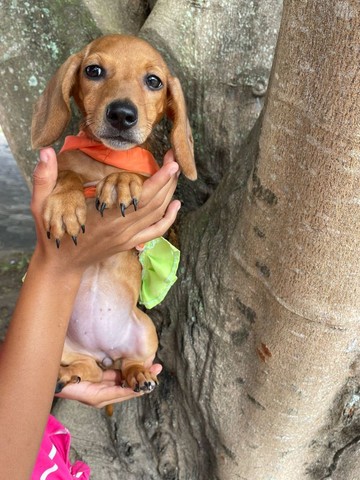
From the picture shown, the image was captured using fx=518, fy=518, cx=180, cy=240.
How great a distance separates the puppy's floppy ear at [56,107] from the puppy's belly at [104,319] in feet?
1.27

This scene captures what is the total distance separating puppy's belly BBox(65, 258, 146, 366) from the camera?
1.48m

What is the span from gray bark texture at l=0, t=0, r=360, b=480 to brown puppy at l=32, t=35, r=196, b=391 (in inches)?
5.4

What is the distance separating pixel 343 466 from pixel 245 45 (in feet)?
4.12

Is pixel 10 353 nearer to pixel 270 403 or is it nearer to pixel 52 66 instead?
pixel 270 403

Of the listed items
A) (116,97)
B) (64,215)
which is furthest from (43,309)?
(116,97)

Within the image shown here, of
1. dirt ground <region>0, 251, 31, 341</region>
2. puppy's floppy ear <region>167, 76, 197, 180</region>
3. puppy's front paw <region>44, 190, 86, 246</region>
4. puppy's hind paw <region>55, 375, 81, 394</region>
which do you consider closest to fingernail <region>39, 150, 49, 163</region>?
puppy's front paw <region>44, 190, 86, 246</region>

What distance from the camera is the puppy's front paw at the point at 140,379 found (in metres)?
1.46

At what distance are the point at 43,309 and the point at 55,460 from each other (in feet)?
1.59

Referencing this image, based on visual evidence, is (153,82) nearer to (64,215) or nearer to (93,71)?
(93,71)

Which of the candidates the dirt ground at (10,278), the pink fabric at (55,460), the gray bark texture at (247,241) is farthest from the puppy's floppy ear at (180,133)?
the dirt ground at (10,278)

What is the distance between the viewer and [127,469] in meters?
1.77

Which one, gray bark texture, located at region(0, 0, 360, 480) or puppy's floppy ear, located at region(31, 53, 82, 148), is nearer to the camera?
gray bark texture, located at region(0, 0, 360, 480)

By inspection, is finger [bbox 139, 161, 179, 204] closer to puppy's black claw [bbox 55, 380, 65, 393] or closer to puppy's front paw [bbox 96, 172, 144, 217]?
puppy's front paw [bbox 96, 172, 144, 217]

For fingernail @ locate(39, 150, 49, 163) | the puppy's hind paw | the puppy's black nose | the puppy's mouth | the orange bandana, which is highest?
the puppy's black nose
